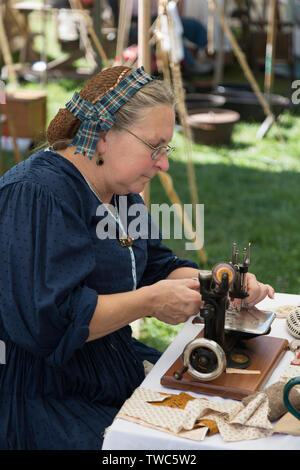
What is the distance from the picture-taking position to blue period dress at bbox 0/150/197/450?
1.66m

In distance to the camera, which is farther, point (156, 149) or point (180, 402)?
point (156, 149)

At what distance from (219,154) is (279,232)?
1.86 metres

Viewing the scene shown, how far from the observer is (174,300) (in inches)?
69.4

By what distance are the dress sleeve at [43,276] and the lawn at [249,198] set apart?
5.69 feet

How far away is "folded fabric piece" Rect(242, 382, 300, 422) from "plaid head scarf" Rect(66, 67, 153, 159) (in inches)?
29.6

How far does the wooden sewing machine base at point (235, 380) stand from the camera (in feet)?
5.30

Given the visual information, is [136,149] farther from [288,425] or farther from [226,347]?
[288,425]

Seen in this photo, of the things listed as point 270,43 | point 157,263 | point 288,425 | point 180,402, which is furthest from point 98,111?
point 270,43

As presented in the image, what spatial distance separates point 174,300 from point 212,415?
351 mm

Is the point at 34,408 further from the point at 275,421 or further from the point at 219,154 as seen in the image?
the point at 219,154

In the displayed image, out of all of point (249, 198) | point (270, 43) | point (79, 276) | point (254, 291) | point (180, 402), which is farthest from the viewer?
point (270, 43)

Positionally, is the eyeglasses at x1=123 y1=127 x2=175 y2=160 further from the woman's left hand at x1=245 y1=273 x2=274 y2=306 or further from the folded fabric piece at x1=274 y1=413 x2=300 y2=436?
the folded fabric piece at x1=274 y1=413 x2=300 y2=436

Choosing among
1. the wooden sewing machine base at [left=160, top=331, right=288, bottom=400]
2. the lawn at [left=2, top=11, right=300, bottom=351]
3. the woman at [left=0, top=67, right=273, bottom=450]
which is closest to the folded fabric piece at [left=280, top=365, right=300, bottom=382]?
the wooden sewing machine base at [left=160, top=331, right=288, bottom=400]
